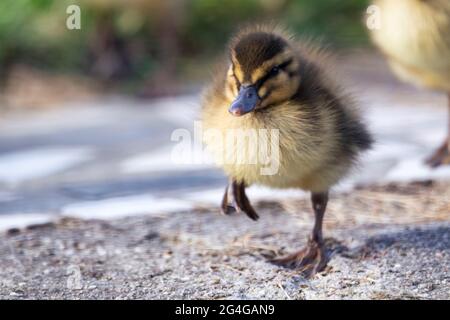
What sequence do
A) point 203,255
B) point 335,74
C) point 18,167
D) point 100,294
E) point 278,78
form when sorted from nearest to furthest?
point 100,294, point 278,78, point 203,255, point 335,74, point 18,167

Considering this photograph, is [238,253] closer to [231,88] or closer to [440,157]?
[231,88]

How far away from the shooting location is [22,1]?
7.38 meters

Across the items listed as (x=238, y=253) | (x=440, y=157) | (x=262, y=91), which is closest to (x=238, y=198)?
(x=238, y=253)

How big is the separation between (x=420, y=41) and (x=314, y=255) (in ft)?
5.51

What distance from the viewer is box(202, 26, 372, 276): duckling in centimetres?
288

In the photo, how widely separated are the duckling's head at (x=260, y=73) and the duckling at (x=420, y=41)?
1476 millimetres

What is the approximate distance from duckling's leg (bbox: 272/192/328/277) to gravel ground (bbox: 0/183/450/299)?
5 centimetres

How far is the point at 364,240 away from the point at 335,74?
65 cm

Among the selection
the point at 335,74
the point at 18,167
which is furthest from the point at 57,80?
the point at 335,74

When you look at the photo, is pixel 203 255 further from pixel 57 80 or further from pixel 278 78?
Answer: pixel 57 80

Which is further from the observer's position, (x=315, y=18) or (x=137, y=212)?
(x=315, y=18)

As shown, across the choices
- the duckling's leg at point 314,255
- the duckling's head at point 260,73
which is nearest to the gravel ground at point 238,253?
the duckling's leg at point 314,255

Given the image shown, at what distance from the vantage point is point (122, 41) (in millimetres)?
7207

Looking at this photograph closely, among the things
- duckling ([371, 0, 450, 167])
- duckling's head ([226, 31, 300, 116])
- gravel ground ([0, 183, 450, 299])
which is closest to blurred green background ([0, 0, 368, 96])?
duckling ([371, 0, 450, 167])
